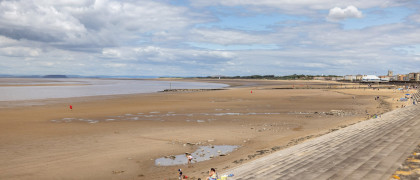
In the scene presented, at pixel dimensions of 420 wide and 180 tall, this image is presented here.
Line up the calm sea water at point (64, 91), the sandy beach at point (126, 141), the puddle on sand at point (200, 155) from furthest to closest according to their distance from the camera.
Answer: the calm sea water at point (64, 91)
the puddle on sand at point (200, 155)
the sandy beach at point (126, 141)

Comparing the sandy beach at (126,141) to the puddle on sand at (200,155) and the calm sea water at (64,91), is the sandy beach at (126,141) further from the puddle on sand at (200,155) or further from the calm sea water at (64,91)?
the calm sea water at (64,91)

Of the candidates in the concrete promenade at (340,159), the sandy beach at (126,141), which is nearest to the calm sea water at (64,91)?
the sandy beach at (126,141)

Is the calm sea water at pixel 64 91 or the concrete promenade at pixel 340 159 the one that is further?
the calm sea water at pixel 64 91

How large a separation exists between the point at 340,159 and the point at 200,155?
6.95 m

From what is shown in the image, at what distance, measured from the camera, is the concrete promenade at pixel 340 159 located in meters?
9.90

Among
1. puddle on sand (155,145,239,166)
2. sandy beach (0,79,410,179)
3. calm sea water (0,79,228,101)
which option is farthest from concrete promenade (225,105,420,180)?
calm sea water (0,79,228,101)

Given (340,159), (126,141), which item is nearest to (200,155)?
Answer: (126,141)

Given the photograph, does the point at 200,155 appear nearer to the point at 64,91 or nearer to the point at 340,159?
the point at 340,159

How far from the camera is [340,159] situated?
11.7 metres

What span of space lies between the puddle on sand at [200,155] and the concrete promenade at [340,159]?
343 centimetres

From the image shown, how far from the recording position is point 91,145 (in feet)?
57.5

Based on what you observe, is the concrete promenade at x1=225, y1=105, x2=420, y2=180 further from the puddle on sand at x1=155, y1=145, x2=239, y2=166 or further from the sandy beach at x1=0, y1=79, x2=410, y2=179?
the puddle on sand at x1=155, y1=145, x2=239, y2=166

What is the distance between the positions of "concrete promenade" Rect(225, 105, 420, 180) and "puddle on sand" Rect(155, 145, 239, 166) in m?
3.43

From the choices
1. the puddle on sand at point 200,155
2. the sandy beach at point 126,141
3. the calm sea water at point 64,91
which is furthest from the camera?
the calm sea water at point 64,91
